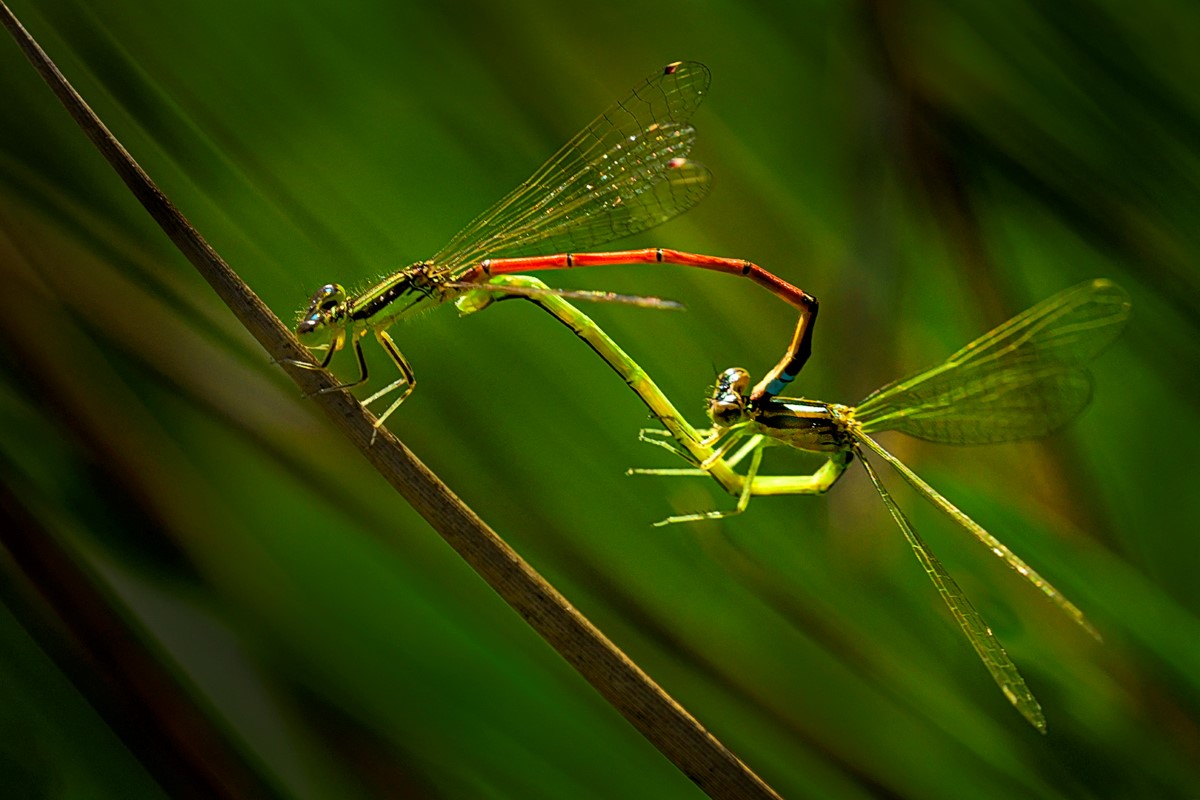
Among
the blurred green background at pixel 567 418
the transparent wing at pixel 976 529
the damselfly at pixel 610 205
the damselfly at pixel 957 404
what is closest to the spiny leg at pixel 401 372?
the damselfly at pixel 610 205

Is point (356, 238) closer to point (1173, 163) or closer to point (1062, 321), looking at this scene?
point (1062, 321)

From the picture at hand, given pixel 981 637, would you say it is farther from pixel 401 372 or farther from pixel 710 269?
pixel 401 372

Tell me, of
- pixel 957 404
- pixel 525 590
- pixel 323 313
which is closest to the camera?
pixel 525 590

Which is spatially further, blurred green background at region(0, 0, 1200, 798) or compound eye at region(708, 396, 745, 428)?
compound eye at region(708, 396, 745, 428)

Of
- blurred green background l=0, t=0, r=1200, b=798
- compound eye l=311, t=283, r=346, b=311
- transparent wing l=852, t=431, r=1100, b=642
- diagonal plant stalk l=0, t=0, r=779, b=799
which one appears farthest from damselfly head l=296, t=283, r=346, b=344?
transparent wing l=852, t=431, r=1100, b=642

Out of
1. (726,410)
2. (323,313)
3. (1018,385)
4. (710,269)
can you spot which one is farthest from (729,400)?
(323,313)

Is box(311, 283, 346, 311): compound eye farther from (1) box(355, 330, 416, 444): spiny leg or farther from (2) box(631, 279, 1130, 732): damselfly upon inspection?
(2) box(631, 279, 1130, 732): damselfly

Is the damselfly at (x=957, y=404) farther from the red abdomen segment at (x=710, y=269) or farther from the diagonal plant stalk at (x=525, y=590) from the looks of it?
the diagonal plant stalk at (x=525, y=590)
